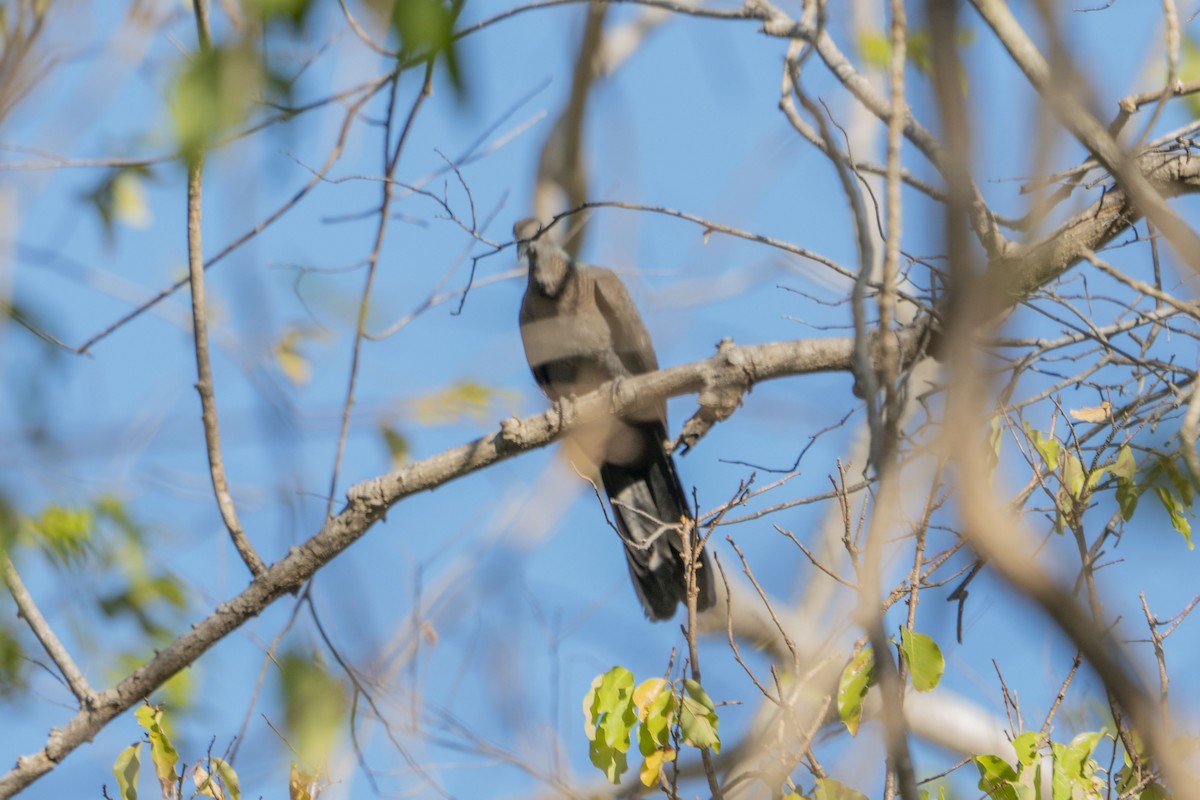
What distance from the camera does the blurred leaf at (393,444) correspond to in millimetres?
5074

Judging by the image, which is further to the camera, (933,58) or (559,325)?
(559,325)

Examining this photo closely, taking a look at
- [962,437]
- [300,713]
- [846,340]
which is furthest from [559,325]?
[962,437]

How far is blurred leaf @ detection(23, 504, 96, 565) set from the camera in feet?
13.5

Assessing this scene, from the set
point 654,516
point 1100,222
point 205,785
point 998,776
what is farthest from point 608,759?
point 654,516

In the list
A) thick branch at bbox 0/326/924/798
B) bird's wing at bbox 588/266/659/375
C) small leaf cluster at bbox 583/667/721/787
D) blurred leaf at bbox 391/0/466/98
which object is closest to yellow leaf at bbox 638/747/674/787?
small leaf cluster at bbox 583/667/721/787

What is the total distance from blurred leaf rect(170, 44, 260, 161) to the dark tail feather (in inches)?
119

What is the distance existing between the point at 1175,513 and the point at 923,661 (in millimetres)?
868

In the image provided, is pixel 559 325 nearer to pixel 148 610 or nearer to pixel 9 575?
pixel 148 610

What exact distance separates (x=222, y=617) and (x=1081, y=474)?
237 centimetres

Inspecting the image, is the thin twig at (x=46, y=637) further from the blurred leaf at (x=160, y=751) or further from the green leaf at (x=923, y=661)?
the green leaf at (x=923, y=661)

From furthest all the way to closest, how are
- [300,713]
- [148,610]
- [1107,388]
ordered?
[148,610] < [1107,388] < [300,713]

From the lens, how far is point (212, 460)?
3.21m

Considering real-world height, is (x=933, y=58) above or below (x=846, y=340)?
below

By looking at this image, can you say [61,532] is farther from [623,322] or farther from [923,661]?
[923,661]
